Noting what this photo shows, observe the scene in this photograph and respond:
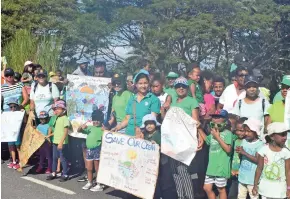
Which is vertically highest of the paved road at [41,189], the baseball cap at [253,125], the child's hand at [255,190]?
the baseball cap at [253,125]

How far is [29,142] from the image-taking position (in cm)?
862

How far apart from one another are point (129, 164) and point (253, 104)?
5.50 ft

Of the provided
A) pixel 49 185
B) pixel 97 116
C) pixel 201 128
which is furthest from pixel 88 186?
pixel 201 128

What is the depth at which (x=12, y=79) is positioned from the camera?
31.0 feet

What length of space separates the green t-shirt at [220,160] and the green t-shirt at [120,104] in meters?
1.94

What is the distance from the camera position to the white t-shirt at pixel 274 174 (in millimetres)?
5098

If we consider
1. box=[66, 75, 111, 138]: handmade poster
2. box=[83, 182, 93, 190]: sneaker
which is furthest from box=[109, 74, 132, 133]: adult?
box=[83, 182, 93, 190]: sneaker

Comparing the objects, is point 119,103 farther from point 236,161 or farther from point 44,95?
point 236,161

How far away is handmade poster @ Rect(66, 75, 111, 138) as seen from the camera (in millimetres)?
7996

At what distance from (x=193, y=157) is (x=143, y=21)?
9157mm

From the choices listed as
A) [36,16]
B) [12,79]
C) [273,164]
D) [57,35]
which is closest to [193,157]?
[273,164]

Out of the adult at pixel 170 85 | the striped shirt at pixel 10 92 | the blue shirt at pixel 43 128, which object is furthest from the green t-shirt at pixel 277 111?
the striped shirt at pixel 10 92

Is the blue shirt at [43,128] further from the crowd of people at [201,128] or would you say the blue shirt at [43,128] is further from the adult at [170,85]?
the adult at [170,85]

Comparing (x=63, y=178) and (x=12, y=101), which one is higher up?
(x=12, y=101)
